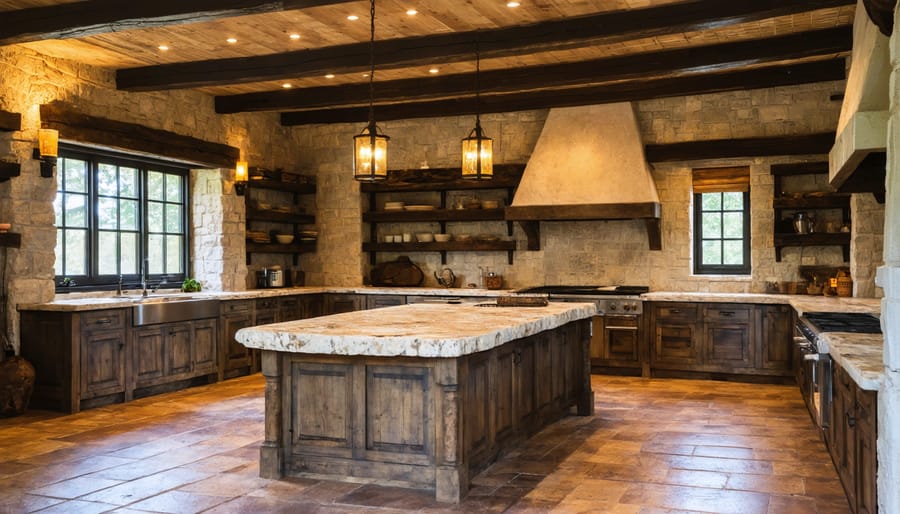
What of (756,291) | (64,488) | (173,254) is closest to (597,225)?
(756,291)

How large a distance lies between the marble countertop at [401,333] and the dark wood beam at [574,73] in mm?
3148

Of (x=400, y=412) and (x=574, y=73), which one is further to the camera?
(x=574, y=73)

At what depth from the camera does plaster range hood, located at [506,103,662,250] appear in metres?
8.60

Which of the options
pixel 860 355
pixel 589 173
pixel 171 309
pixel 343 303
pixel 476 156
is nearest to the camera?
pixel 860 355

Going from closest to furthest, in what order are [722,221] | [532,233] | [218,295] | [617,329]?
1. [218,295]
2. [617,329]
3. [722,221]
4. [532,233]

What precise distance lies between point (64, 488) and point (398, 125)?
6.84 meters

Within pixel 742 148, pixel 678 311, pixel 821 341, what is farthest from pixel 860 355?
pixel 742 148

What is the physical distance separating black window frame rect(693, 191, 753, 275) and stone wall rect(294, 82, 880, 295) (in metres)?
0.21

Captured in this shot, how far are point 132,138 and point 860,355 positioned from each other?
6762mm

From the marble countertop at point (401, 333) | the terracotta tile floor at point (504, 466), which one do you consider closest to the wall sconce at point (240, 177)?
the terracotta tile floor at point (504, 466)

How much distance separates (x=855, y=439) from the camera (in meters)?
3.74

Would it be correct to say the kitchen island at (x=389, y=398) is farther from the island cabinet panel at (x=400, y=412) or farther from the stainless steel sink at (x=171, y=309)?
the stainless steel sink at (x=171, y=309)

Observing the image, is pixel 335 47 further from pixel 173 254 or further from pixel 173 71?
pixel 173 254

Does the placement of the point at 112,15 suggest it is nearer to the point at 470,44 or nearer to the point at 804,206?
the point at 470,44
